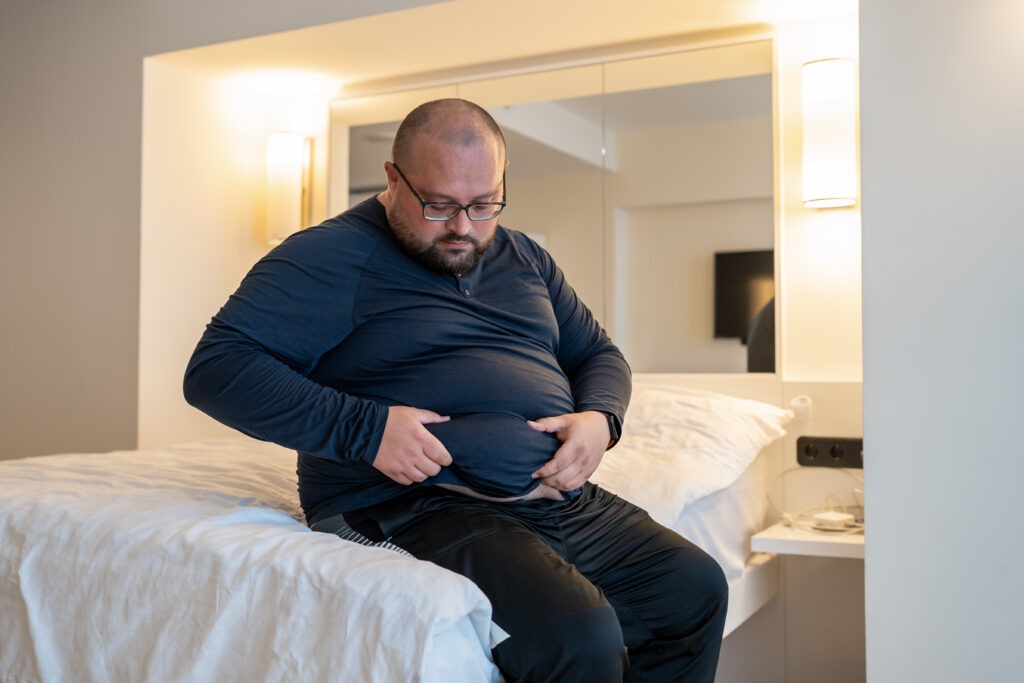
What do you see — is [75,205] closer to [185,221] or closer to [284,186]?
[185,221]

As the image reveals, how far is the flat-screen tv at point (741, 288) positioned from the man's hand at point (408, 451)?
1.57m

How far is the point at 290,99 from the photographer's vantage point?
378 centimetres

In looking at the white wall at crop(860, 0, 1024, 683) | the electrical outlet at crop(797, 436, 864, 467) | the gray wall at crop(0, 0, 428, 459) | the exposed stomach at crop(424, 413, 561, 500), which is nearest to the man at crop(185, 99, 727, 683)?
the exposed stomach at crop(424, 413, 561, 500)

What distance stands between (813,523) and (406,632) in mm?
1525

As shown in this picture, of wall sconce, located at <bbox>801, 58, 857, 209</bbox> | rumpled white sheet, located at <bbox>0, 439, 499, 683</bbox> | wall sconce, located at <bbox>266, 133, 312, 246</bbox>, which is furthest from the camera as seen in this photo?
wall sconce, located at <bbox>266, 133, 312, 246</bbox>

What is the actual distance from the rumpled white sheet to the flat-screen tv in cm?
150

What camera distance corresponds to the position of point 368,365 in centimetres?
169

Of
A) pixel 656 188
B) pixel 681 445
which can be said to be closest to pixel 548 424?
pixel 681 445

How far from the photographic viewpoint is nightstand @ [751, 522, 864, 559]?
2.33 metres

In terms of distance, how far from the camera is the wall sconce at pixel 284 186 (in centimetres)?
368

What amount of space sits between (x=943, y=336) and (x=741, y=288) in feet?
3.26

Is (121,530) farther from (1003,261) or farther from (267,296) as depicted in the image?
(1003,261)

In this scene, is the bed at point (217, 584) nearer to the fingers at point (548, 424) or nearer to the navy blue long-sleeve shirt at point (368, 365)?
the navy blue long-sleeve shirt at point (368, 365)

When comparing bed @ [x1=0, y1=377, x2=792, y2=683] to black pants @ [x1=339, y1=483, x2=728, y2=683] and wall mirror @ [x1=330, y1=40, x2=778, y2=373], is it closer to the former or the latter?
black pants @ [x1=339, y1=483, x2=728, y2=683]
